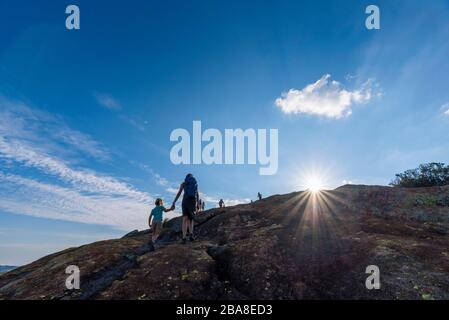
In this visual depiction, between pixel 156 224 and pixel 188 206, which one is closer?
pixel 188 206

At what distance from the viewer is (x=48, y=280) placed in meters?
16.8

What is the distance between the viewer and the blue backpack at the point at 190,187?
788 inches

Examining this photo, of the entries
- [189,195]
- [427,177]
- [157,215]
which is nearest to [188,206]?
[189,195]

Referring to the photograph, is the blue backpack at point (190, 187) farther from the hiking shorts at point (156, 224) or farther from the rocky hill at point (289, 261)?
the hiking shorts at point (156, 224)

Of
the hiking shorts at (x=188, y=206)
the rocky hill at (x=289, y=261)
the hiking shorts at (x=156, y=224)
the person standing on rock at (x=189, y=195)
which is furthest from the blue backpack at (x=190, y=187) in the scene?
the hiking shorts at (x=156, y=224)

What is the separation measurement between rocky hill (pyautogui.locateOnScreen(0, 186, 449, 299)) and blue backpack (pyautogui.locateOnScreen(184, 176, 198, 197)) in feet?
11.4

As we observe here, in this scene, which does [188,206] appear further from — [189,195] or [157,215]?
[157,215]

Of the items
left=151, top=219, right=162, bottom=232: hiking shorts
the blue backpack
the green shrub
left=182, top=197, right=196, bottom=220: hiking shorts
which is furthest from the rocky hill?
the green shrub

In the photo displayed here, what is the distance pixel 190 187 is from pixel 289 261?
26.3 ft

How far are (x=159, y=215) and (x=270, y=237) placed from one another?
8.76m

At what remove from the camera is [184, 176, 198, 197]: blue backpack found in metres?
20.0

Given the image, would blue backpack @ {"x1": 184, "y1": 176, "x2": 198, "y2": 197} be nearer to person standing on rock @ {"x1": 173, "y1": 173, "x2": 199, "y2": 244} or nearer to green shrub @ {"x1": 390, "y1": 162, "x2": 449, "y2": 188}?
person standing on rock @ {"x1": 173, "y1": 173, "x2": 199, "y2": 244}

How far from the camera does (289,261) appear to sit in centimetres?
1587

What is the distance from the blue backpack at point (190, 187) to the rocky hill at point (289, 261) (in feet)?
11.4
